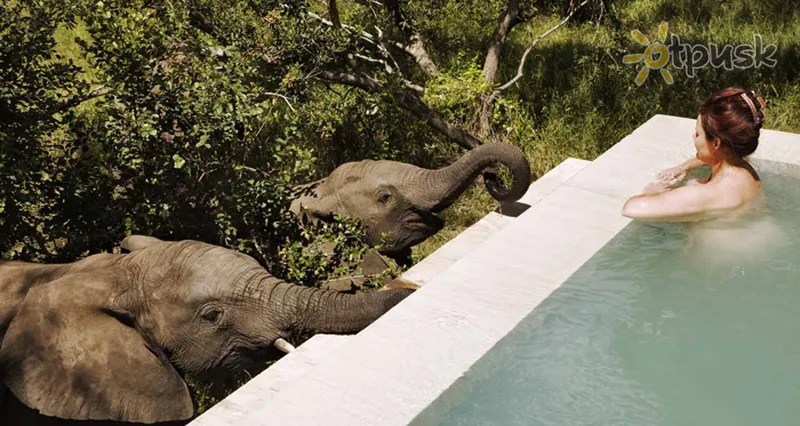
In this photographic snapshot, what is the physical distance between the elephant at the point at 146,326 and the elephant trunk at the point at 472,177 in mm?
1612

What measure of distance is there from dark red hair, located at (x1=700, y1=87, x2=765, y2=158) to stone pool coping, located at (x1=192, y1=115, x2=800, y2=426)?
0.60 m

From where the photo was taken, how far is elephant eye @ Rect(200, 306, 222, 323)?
4.90m

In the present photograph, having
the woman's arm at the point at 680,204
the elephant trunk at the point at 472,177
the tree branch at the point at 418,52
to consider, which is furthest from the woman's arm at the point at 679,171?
the tree branch at the point at 418,52

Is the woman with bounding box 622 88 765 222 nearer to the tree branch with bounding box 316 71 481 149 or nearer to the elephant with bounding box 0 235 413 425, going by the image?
the elephant with bounding box 0 235 413 425

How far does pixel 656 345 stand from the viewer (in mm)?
4086

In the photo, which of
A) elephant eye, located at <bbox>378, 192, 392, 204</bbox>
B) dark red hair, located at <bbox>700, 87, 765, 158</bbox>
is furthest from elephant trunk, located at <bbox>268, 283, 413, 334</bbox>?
elephant eye, located at <bbox>378, 192, 392, 204</bbox>

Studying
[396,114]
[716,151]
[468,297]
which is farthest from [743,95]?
[396,114]

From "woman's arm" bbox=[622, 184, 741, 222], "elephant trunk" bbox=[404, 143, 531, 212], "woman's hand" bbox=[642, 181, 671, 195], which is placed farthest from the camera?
"elephant trunk" bbox=[404, 143, 531, 212]

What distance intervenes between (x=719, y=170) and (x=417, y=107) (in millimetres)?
3711

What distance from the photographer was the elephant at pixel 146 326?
4.66 metres

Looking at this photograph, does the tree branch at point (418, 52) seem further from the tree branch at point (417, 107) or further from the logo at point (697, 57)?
the logo at point (697, 57)

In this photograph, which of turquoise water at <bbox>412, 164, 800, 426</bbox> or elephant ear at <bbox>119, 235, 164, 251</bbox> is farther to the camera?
elephant ear at <bbox>119, 235, 164, 251</bbox>

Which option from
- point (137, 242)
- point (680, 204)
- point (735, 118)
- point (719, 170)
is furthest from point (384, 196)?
point (735, 118)

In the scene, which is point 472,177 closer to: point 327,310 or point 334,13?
point 327,310
